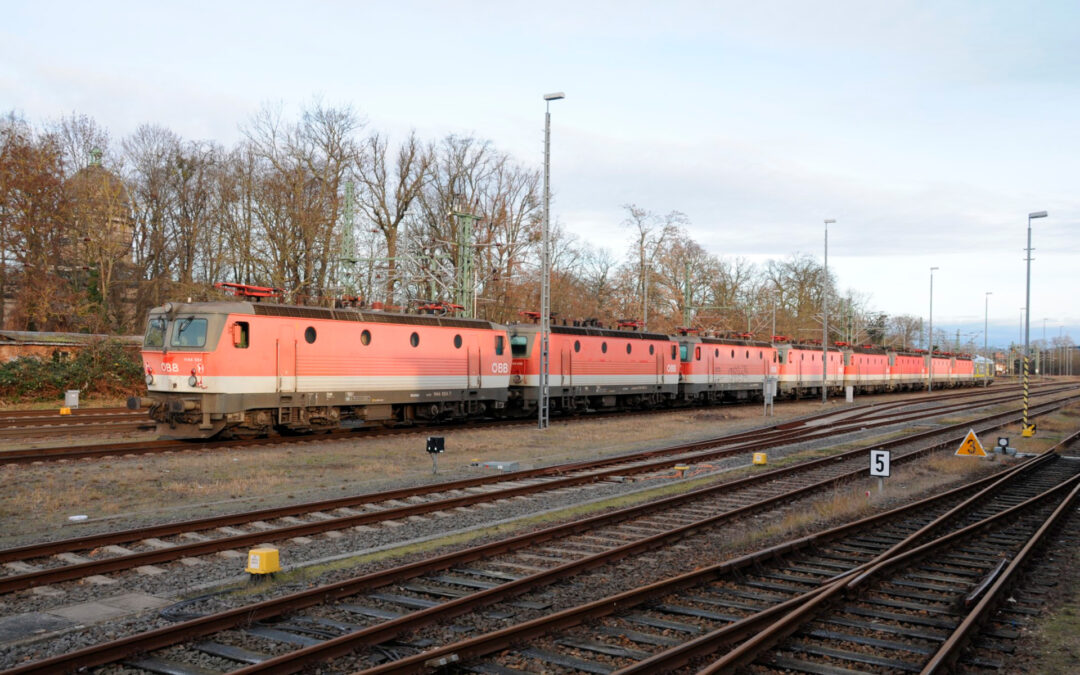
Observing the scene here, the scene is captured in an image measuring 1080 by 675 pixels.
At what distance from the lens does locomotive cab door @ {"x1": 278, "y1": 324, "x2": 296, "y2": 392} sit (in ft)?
68.3

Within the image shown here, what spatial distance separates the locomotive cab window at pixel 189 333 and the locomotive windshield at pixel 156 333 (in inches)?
19.7

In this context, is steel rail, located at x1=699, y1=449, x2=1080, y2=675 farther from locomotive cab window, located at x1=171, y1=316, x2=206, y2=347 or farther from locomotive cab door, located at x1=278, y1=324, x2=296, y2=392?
locomotive cab window, located at x1=171, y1=316, x2=206, y2=347

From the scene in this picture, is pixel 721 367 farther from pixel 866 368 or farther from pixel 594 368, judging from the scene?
pixel 866 368

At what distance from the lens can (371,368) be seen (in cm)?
2322

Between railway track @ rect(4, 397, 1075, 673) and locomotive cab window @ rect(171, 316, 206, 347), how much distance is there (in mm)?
12249

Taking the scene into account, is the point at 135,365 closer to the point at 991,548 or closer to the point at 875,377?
the point at 991,548

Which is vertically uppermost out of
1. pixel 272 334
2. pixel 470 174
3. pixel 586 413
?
pixel 470 174

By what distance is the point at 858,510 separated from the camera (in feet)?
43.6

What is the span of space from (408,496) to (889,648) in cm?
862

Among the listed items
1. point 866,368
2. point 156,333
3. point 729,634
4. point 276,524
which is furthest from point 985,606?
point 866,368

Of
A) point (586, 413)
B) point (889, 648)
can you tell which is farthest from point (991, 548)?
point (586, 413)

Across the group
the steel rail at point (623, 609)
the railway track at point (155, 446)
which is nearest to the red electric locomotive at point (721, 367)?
the railway track at point (155, 446)

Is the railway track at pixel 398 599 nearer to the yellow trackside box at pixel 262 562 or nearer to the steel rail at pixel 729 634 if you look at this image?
the yellow trackside box at pixel 262 562

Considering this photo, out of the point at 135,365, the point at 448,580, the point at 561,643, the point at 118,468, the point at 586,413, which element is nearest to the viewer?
the point at 561,643
